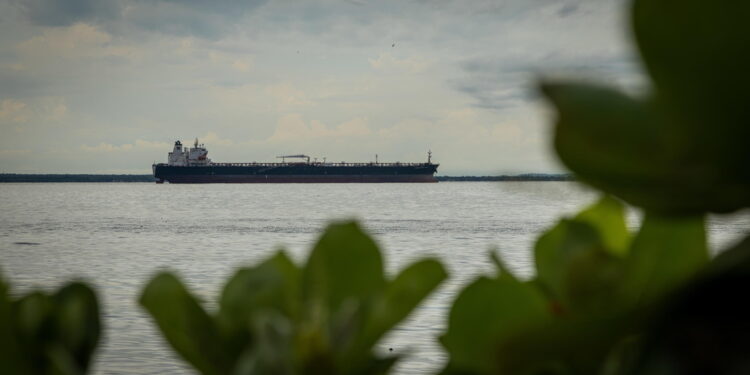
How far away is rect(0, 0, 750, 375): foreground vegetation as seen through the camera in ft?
0.66

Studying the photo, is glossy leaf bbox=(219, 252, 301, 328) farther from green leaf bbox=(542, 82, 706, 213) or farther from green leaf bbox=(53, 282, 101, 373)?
green leaf bbox=(542, 82, 706, 213)

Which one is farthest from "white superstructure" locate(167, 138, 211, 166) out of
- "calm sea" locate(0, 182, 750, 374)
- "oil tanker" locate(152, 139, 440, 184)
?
"calm sea" locate(0, 182, 750, 374)

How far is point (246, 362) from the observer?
270 mm

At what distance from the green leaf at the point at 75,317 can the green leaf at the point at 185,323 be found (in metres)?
0.03

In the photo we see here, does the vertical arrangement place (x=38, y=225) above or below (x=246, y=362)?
below

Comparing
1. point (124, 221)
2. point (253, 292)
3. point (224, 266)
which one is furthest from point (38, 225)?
point (253, 292)

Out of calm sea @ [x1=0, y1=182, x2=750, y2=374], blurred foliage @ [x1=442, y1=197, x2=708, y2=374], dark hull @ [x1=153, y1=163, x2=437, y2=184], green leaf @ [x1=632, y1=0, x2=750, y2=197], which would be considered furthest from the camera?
dark hull @ [x1=153, y1=163, x2=437, y2=184]

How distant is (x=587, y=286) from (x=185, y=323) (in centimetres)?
18

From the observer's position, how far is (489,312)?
31cm

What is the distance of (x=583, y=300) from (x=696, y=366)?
74mm

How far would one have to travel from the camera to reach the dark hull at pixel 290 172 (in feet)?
199

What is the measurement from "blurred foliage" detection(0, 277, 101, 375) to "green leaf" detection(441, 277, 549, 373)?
17 cm

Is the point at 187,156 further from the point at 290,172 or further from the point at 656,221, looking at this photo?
the point at 656,221

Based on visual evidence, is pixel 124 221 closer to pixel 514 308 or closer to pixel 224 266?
pixel 224 266
